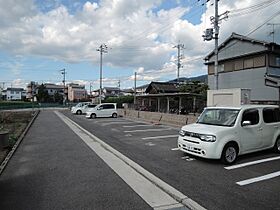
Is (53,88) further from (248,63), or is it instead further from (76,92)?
(248,63)

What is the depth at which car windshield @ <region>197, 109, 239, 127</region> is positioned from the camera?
7.64 m

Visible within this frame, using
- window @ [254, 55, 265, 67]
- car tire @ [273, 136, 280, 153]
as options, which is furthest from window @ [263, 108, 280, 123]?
window @ [254, 55, 265, 67]

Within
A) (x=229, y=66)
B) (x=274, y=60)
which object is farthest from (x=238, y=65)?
(x=274, y=60)

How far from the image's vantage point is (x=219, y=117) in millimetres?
8055

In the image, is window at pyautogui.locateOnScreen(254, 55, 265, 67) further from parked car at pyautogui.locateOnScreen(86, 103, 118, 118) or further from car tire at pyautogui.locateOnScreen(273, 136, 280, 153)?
car tire at pyautogui.locateOnScreen(273, 136, 280, 153)

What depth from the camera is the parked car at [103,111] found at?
2839 cm

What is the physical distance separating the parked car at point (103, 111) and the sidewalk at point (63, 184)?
65.0ft

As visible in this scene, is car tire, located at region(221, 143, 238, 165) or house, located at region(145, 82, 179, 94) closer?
car tire, located at region(221, 143, 238, 165)

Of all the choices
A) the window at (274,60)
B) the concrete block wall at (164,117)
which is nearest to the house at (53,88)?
the concrete block wall at (164,117)

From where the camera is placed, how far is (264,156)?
27.0ft

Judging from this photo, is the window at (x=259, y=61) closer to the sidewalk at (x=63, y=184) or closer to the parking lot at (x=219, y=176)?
the parking lot at (x=219, y=176)

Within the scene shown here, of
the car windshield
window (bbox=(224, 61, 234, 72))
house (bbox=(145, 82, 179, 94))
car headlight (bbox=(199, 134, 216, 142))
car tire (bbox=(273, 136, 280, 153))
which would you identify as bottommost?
car tire (bbox=(273, 136, 280, 153))

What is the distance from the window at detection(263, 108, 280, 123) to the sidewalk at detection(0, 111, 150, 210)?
5152mm

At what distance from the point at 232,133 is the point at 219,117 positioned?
0.95 m
